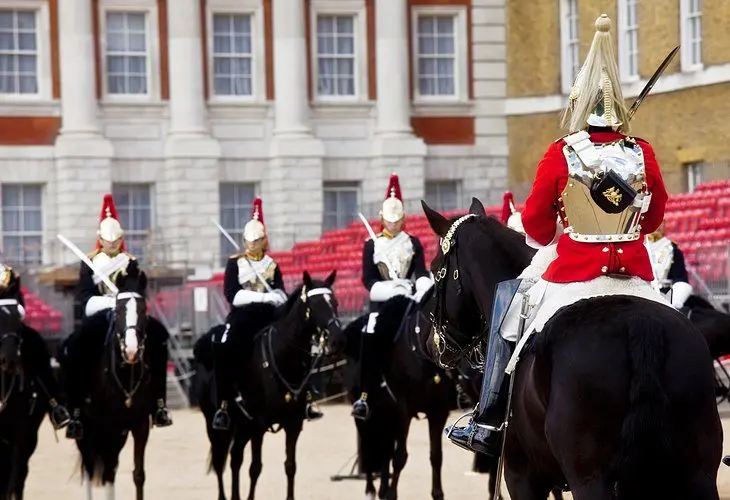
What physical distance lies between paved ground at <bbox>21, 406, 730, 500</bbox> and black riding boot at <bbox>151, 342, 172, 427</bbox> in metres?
1.21

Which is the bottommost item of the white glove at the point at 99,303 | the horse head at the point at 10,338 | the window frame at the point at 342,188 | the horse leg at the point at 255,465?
the horse leg at the point at 255,465

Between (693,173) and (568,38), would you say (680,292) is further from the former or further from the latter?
(568,38)

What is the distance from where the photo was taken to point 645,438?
25.7ft

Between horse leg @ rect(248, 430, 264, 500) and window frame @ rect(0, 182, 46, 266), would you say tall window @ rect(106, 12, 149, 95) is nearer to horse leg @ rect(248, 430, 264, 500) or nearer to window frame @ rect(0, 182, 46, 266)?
window frame @ rect(0, 182, 46, 266)

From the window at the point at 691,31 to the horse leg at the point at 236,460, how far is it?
73.6ft

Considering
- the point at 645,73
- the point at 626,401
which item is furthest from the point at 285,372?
the point at 645,73

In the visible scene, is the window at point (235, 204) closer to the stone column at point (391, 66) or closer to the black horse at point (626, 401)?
the stone column at point (391, 66)

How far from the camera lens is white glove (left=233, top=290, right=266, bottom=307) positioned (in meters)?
17.3

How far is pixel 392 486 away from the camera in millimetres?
15805

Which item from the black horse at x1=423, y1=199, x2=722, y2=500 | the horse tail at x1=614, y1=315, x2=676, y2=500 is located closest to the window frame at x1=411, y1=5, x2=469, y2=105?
the black horse at x1=423, y1=199, x2=722, y2=500

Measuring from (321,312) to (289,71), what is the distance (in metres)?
28.5

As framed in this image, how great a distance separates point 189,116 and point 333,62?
12.8 feet

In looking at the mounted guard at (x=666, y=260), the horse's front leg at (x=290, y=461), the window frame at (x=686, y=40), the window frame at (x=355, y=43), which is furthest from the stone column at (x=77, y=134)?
the mounted guard at (x=666, y=260)

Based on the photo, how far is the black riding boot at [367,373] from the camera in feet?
53.8
